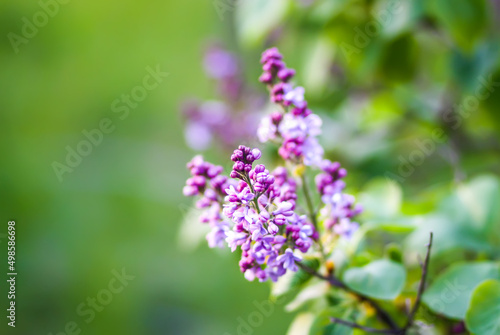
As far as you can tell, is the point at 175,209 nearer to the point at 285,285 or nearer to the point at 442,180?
the point at 442,180

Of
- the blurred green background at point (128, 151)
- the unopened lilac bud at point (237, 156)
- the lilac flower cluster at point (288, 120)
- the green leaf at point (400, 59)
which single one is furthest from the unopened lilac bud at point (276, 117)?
the blurred green background at point (128, 151)

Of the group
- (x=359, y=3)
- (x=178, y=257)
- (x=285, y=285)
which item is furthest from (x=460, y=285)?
(x=178, y=257)

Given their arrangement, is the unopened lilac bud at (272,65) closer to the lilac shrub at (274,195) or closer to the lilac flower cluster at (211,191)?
the lilac shrub at (274,195)

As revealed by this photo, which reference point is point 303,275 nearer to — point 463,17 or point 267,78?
point 267,78

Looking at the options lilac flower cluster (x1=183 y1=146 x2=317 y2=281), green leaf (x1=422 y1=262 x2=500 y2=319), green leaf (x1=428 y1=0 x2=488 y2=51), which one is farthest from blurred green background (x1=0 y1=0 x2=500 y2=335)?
lilac flower cluster (x1=183 y1=146 x2=317 y2=281)

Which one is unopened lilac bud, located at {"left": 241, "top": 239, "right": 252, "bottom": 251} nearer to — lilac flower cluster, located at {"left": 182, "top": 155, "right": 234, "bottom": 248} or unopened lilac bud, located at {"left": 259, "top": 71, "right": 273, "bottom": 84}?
lilac flower cluster, located at {"left": 182, "top": 155, "right": 234, "bottom": 248}

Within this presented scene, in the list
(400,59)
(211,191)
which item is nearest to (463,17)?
(400,59)
